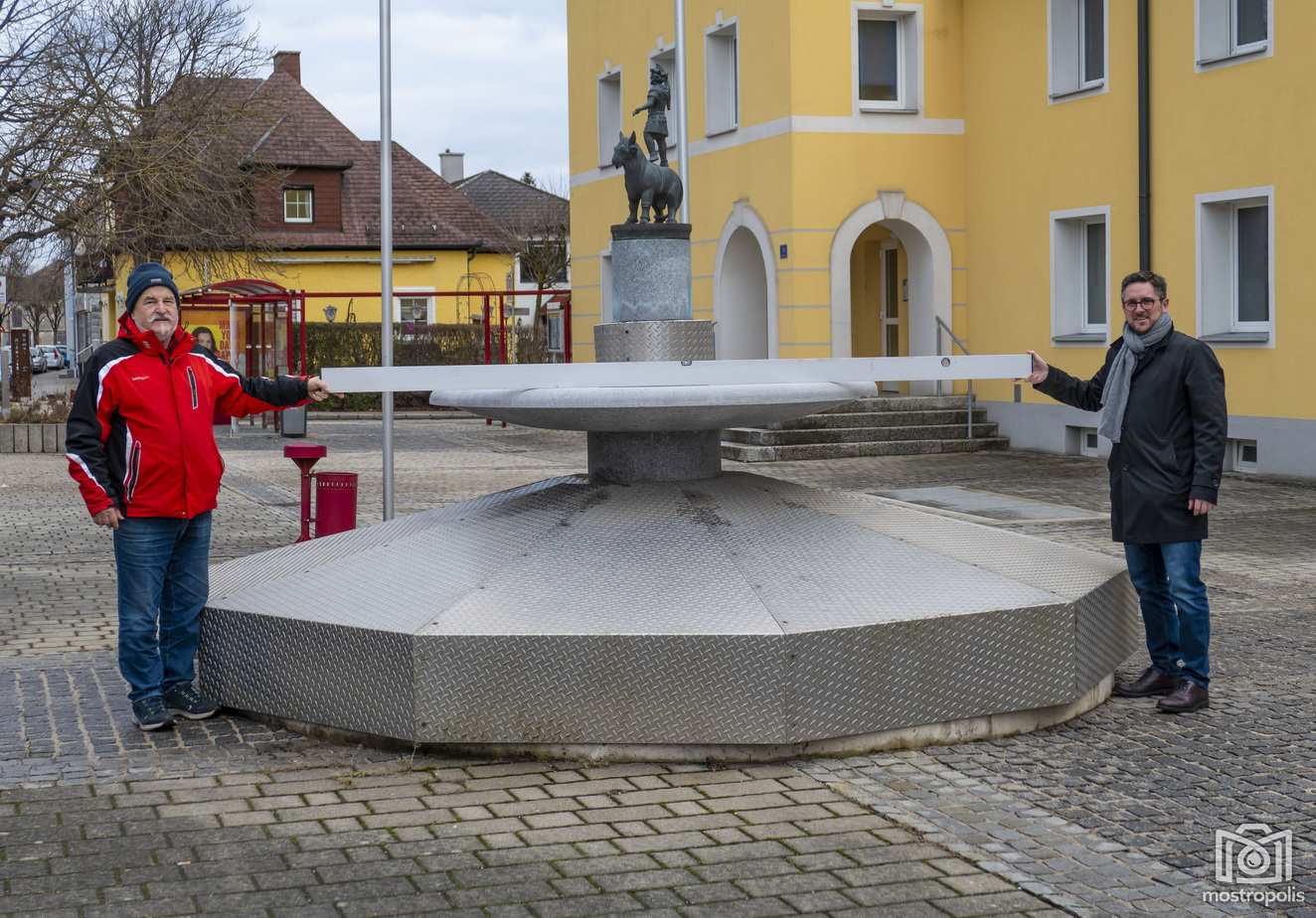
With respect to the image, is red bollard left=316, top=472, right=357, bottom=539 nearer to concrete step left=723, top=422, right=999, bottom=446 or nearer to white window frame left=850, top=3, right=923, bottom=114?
concrete step left=723, top=422, right=999, bottom=446

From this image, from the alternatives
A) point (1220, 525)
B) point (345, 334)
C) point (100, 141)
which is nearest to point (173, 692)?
point (1220, 525)

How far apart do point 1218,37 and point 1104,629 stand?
13.7m

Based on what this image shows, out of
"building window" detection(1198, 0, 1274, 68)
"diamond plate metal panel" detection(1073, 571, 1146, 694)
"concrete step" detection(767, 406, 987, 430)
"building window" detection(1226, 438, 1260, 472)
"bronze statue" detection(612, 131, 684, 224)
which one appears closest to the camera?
"diamond plate metal panel" detection(1073, 571, 1146, 694)

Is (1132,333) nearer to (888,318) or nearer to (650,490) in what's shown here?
(650,490)

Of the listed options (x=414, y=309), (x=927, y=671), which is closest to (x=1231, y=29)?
(x=927, y=671)

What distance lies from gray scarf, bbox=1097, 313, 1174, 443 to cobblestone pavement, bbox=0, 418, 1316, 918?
48.5 inches

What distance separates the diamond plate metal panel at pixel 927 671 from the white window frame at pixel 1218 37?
13628 mm

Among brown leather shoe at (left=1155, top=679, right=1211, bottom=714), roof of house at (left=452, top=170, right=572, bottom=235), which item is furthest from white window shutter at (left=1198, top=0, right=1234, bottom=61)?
roof of house at (left=452, top=170, right=572, bottom=235)

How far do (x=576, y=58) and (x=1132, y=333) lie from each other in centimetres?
2505

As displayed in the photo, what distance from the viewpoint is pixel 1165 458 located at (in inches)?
290

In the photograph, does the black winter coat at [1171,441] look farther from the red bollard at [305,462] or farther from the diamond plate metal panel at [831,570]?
the red bollard at [305,462]

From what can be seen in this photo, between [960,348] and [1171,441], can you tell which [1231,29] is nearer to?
[960,348]

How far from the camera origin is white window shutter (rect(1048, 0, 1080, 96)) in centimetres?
2194

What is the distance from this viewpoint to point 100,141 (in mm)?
25422
